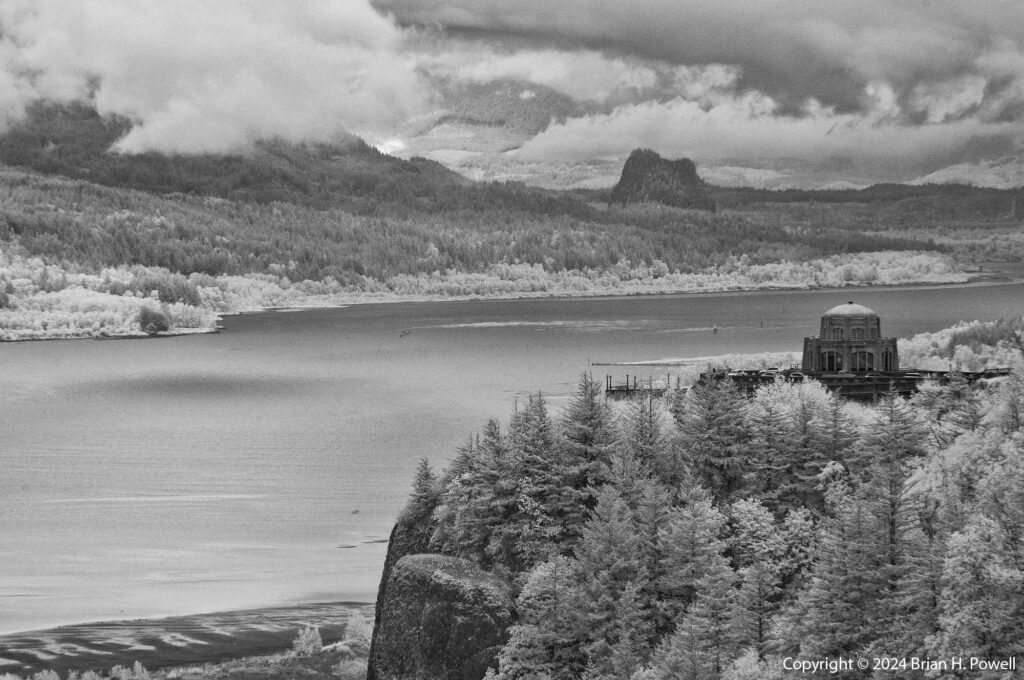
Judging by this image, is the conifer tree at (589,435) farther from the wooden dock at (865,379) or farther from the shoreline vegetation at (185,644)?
the wooden dock at (865,379)

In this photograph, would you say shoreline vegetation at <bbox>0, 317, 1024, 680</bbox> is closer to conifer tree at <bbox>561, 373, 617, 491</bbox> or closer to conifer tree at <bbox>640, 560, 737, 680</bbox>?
conifer tree at <bbox>561, 373, 617, 491</bbox>

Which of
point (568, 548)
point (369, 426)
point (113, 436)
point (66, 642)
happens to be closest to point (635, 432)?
point (568, 548)

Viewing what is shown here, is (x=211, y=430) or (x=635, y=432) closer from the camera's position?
(x=635, y=432)

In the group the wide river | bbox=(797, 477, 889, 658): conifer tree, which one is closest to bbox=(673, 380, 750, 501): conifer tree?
bbox=(797, 477, 889, 658): conifer tree

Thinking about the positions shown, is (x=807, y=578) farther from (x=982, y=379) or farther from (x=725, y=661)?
(x=982, y=379)

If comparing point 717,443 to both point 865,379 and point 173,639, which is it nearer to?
point 173,639

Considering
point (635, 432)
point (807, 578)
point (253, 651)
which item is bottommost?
point (253, 651)
